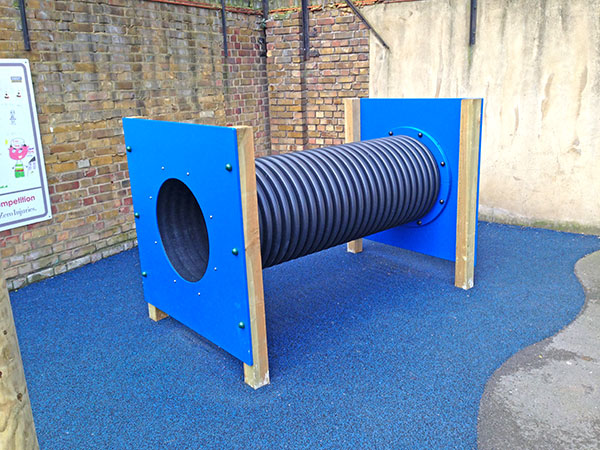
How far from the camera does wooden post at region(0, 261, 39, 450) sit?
96 centimetres

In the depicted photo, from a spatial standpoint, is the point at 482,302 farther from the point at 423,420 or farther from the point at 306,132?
the point at 306,132

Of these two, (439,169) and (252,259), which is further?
(439,169)

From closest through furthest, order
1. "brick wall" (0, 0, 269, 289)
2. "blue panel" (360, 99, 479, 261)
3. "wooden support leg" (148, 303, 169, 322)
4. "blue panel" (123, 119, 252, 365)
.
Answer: "blue panel" (123, 119, 252, 365) → "wooden support leg" (148, 303, 169, 322) → "blue panel" (360, 99, 479, 261) → "brick wall" (0, 0, 269, 289)

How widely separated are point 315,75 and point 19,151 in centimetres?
311

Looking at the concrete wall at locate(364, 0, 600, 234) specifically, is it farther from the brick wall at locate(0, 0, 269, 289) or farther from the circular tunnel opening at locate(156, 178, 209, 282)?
the circular tunnel opening at locate(156, 178, 209, 282)

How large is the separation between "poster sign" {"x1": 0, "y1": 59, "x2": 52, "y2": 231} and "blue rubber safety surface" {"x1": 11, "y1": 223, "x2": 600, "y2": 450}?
22.7 inches

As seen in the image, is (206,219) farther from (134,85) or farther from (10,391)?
(134,85)

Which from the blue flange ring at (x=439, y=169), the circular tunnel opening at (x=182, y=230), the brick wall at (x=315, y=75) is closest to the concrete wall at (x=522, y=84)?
the brick wall at (x=315, y=75)

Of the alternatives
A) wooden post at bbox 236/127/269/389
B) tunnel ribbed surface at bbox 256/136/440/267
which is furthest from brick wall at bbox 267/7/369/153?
wooden post at bbox 236/127/269/389

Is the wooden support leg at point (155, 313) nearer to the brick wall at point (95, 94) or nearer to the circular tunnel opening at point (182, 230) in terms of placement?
the circular tunnel opening at point (182, 230)

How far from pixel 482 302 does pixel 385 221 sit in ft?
2.61

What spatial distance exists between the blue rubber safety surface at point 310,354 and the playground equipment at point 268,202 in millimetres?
198

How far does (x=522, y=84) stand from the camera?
192 inches

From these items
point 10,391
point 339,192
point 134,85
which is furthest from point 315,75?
point 10,391
